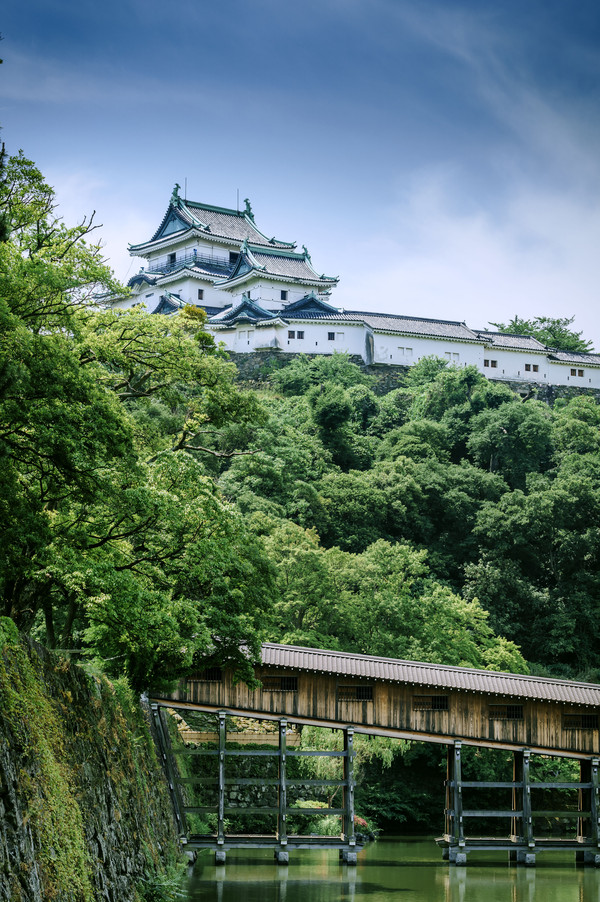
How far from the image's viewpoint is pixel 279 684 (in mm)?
25188

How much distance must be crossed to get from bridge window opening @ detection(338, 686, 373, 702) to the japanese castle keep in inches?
1324

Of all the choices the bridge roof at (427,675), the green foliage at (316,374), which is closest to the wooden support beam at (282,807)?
the bridge roof at (427,675)

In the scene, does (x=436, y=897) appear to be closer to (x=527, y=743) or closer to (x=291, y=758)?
(x=527, y=743)

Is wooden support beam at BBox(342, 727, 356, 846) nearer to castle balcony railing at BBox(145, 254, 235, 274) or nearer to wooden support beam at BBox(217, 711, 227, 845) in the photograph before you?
wooden support beam at BBox(217, 711, 227, 845)

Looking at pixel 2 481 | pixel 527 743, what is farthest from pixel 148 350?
pixel 527 743

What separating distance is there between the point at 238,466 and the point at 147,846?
25.6 meters

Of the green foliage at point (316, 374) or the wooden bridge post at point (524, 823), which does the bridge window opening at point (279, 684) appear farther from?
the green foliage at point (316, 374)

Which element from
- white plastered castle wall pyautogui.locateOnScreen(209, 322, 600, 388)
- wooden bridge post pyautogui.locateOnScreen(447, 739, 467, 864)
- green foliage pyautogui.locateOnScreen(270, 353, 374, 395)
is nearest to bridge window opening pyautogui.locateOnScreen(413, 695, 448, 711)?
wooden bridge post pyautogui.locateOnScreen(447, 739, 467, 864)

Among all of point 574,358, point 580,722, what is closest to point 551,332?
point 574,358

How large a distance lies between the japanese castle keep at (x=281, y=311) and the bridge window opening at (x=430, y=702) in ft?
111

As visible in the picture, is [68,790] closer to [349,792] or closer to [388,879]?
[388,879]

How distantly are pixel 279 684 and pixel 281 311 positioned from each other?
118 feet

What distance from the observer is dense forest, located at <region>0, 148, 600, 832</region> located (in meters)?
13.3

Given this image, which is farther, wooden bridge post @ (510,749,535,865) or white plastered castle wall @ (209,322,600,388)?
white plastered castle wall @ (209,322,600,388)
